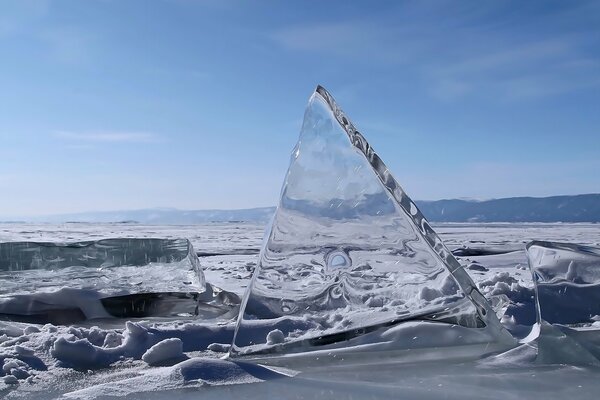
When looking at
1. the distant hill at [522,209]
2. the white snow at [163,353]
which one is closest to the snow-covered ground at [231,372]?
the white snow at [163,353]

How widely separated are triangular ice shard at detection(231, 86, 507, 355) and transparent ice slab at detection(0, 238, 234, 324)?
1100 millimetres

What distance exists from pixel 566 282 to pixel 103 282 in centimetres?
229

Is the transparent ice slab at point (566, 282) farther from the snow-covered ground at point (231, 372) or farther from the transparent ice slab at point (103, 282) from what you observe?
the transparent ice slab at point (103, 282)

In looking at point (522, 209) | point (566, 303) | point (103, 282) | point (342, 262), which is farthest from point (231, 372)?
point (522, 209)

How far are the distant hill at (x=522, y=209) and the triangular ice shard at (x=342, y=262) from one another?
5356 centimetres

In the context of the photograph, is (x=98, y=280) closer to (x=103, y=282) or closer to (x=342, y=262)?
(x=103, y=282)

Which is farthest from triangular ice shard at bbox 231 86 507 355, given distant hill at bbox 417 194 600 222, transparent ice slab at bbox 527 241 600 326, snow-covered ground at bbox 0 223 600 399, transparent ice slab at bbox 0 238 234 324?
distant hill at bbox 417 194 600 222

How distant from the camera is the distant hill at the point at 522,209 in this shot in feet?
181

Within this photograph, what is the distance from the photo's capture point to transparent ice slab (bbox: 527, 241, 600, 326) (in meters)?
1.75

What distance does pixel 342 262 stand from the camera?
1.84 m

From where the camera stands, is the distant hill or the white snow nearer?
the white snow

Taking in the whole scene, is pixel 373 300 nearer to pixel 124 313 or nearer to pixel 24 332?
pixel 24 332

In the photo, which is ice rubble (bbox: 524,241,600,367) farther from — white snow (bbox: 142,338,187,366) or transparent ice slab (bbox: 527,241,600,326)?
white snow (bbox: 142,338,187,366)

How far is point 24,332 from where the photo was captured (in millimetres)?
2061
